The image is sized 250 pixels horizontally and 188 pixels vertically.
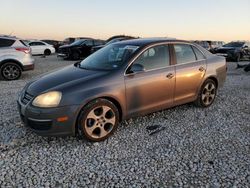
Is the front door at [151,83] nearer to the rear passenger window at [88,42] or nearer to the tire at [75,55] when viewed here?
the tire at [75,55]

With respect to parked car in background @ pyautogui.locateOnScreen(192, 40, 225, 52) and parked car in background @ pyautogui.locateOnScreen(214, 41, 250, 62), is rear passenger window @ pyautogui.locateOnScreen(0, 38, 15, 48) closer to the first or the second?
parked car in background @ pyautogui.locateOnScreen(214, 41, 250, 62)

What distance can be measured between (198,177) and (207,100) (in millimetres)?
2995

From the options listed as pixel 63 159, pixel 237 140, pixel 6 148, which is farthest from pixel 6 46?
pixel 237 140

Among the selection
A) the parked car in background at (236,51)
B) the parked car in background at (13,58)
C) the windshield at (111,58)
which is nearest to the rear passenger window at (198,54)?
the windshield at (111,58)

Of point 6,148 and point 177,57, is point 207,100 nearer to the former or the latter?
point 177,57

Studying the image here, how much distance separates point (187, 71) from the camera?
17.6 feet

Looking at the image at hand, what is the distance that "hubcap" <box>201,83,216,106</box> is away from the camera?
234 inches

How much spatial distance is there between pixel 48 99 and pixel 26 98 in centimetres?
52

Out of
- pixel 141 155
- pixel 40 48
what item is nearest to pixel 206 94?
pixel 141 155

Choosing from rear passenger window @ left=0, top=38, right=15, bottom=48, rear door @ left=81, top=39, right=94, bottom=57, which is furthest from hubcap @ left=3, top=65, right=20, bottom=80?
rear door @ left=81, top=39, right=94, bottom=57

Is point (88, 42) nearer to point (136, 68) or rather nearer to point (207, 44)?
point (207, 44)

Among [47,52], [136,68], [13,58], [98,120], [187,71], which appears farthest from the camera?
[47,52]

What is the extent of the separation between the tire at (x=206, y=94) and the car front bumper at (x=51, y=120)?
2.97 m

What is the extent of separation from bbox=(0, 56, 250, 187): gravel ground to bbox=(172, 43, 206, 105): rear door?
444mm
